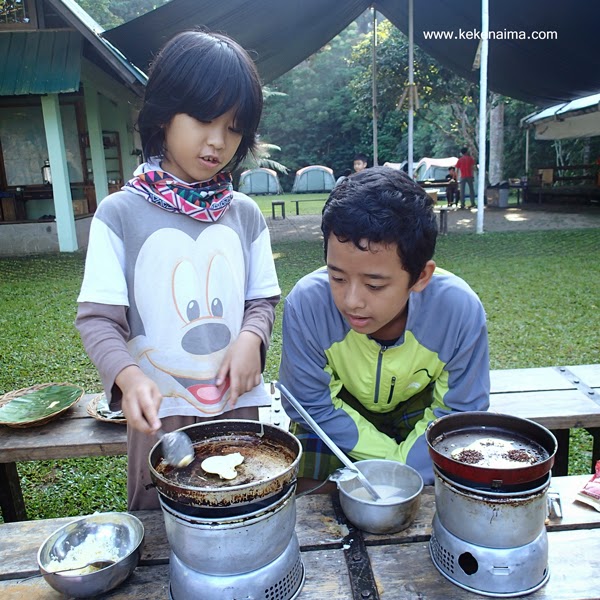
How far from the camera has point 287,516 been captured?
3.50 ft

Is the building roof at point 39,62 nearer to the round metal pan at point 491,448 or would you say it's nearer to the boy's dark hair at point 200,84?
the boy's dark hair at point 200,84

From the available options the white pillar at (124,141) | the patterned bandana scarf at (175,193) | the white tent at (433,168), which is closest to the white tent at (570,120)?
the white tent at (433,168)

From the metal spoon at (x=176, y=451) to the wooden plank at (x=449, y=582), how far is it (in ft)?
1.53

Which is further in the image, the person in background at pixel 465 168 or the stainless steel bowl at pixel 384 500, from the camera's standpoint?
the person in background at pixel 465 168

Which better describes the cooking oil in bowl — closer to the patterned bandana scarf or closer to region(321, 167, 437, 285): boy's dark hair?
region(321, 167, 437, 285): boy's dark hair

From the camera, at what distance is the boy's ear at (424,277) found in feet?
5.29

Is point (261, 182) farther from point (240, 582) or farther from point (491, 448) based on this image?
point (240, 582)

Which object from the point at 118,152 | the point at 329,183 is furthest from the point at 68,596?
the point at 329,183

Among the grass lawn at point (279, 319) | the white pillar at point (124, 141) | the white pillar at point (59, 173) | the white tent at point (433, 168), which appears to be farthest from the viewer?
the white tent at point (433, 168)

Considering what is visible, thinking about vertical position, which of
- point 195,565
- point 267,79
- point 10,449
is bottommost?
point 10,449

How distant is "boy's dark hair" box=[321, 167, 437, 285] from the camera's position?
147cm

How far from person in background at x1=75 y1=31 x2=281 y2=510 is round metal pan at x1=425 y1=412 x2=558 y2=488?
0.56 m

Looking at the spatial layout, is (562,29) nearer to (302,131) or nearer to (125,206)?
(125,206)

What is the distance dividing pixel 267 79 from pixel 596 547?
11333 mm
